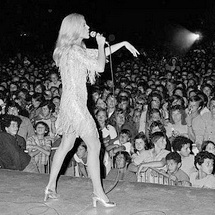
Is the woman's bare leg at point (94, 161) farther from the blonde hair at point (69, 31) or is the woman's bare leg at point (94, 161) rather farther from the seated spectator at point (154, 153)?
the seated spectator at point (154, 153)

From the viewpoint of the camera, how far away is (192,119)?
6.42 meters

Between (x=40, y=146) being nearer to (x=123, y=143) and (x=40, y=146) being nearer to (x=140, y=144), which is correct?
(x=123, y=143)

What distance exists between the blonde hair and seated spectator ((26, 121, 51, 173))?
241 centimetres

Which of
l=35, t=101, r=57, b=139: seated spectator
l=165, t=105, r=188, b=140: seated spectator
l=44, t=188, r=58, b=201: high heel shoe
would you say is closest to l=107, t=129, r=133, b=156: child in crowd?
l=165, t=105, r=188, b=140: seated spectator

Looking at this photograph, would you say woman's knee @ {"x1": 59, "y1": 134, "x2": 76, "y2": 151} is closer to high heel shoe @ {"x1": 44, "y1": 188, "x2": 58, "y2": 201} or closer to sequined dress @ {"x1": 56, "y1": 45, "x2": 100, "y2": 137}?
sequined dress @ {"x1": 56, "y1": 45, "x2": 100, "y2": 137}

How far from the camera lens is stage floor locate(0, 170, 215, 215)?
336 centimetres

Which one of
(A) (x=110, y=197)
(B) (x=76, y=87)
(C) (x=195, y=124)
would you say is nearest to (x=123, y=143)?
(C) (x=195, y=124)

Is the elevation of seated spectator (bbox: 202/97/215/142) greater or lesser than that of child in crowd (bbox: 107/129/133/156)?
greater

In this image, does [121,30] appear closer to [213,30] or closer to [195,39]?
[195,39]

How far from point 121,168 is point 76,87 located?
2057mm

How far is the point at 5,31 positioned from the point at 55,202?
56.4ft

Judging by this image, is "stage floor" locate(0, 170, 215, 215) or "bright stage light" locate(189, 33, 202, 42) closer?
"stage floor" locate(0, 170, 215, 215)

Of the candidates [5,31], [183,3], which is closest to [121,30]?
[183,3]

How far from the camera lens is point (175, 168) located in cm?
491
